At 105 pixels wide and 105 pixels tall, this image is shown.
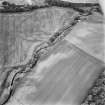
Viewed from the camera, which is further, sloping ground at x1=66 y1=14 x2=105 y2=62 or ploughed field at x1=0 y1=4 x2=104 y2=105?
sloping ground at x1=66 y1=14 x2=105 y2=62

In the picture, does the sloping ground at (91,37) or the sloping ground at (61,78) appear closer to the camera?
the sloping ground at (61,78)

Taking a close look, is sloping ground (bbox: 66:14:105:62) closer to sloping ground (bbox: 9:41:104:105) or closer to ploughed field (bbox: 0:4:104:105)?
ploughed field (bbox: 0:4:104:105)

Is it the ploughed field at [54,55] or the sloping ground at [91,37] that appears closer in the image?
the ploughed field at [54,55]

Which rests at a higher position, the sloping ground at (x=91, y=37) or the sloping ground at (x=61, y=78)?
the sloping ground at (x=91, y=37)

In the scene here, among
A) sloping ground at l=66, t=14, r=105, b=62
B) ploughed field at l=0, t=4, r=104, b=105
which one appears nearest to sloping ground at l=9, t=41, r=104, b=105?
ploughed field at l=0, t=4, r=104, b=105

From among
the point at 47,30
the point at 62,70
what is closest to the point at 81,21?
the point at 47,30

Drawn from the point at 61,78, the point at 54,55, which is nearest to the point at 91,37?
the point at 54,55

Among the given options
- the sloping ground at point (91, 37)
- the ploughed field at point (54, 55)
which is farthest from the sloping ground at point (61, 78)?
the sloping ground at point (91, 37)

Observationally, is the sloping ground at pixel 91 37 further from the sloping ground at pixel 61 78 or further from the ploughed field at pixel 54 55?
the sloping ground at pixel 61 78

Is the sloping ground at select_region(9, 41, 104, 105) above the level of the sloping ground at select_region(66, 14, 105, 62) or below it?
below
